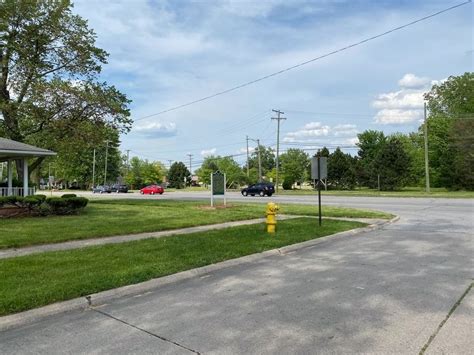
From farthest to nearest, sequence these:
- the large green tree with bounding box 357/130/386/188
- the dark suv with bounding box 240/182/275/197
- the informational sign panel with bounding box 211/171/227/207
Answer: the large green tree with bounding box 357/130/386/188, the dark suv with bounding box 240/182/275/197, the informational sign panel with bounding box 211/171/227/207

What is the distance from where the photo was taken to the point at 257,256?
364 inches

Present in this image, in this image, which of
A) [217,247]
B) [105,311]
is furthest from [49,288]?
[217,247]

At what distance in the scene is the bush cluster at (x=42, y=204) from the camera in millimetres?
17594

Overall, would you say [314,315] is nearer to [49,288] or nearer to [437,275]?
[437,275]

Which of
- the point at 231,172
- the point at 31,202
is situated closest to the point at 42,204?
the point at 31,202


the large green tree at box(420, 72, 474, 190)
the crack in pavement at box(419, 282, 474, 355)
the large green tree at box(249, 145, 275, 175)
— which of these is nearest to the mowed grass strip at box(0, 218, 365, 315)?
the crack in pavement at box(419, 282, 474, 355)

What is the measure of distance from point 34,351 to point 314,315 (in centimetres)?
310

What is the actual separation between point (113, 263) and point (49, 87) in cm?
2110

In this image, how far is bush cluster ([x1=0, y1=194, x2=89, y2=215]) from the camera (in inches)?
693

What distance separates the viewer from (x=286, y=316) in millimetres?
5188

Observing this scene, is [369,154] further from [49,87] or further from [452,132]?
[49,87]

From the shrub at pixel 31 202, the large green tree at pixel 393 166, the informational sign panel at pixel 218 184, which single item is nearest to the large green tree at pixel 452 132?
the large green tree at pixel 393 166

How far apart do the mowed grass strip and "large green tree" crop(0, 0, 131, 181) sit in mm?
17995

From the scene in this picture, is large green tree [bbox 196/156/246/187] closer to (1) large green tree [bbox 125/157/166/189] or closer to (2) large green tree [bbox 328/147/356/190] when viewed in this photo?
(1) large green tree [bbox 125/157/166/189]
